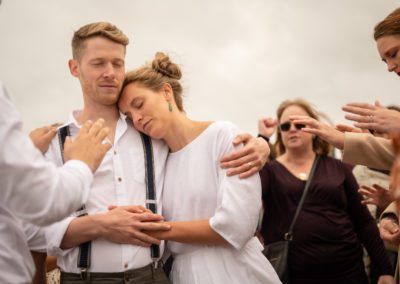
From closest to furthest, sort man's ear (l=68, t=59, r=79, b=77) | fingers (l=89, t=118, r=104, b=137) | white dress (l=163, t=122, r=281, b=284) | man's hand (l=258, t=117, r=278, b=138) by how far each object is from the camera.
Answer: fingers (l=89, t=118, r=104, b=137) < white dress (l=163, t=122, r=281, b=284) < man's ear (l=68, t=59, r=79, b=77) < man's hand (l=258, t=117, r=278, b=138)

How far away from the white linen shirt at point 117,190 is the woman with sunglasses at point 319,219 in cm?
138

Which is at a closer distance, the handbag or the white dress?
the white dress

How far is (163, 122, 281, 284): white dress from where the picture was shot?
224cm

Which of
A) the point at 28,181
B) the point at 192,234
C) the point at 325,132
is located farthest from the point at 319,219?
the point at 28,181

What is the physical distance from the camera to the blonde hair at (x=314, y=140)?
3951mm

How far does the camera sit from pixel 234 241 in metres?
2.23

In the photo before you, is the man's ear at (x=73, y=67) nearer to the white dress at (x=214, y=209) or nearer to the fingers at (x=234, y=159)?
the white dress at (x=214, y=209)

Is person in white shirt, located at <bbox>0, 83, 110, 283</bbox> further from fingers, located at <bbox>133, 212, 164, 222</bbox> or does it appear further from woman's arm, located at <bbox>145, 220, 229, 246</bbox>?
woman's arm, located at <bbox>145, 220, 229, 246</bbox>

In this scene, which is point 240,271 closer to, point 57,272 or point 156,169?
point 156,169

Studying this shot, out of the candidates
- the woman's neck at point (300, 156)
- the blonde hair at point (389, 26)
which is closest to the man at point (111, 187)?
the blonde hair at point (389, 26)

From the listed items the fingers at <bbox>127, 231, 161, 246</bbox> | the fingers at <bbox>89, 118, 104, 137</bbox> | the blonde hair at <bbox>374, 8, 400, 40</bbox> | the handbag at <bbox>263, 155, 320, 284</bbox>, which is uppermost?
the blonde hair at <bbox>374, 8, 400, 40</bbox>

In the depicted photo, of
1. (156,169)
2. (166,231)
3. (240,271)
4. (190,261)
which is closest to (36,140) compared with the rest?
(156,169)

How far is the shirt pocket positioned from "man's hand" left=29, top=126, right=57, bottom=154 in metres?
0.43

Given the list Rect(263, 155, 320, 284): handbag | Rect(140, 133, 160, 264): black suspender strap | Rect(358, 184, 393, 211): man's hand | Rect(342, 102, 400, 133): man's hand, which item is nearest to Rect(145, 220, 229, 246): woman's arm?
Rect(140, 133, 160, 264): black suspender strap
